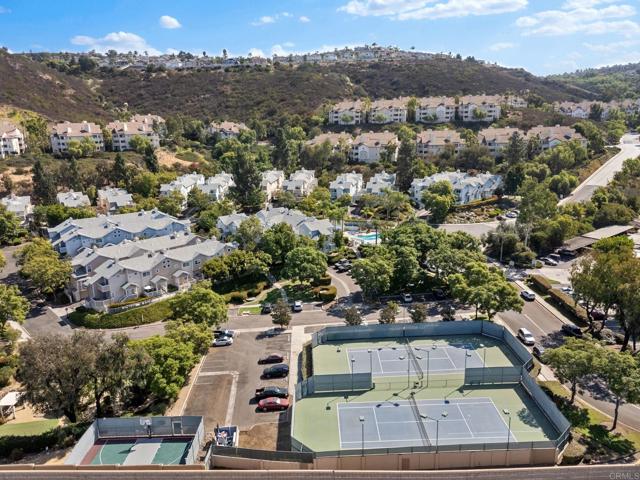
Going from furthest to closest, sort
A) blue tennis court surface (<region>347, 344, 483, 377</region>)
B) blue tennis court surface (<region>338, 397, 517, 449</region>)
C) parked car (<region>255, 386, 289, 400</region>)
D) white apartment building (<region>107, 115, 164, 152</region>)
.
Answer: white apartment building (<region>107, 115, 164, 152</region>) → blue tennis court surface (<region>347, 344, 483, 377</region>) → parked car (<region>255, 386, 289, 400</region>) → blue tennis court surface (<region>338, 397, 517, 449</region>)

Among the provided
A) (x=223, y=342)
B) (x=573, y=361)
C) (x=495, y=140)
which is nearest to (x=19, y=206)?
(x=223, y=342)

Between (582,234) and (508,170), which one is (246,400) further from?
(508,170)

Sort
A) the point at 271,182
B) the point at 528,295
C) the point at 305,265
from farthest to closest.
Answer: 1. the point at 271,182
2. the point at 305,265
3. the point at 528,295

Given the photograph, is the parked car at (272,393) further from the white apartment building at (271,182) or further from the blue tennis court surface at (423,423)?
the white apartment building at (271,182)

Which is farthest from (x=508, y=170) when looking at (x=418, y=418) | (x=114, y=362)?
(x=114, y=362)

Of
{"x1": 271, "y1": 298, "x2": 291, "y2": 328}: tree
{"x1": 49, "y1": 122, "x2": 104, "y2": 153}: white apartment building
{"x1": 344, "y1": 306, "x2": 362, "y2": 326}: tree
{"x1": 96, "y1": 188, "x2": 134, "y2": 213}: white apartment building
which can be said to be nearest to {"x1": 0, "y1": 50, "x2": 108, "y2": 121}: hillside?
{"x1": 49, "y1": 122, "x2": 104, "y2": 153}: white apartment building

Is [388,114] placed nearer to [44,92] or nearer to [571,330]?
[44,92]

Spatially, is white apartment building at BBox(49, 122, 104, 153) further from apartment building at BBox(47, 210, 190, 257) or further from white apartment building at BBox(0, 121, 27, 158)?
apartment building at BBox(47, 210, 190, 257)
